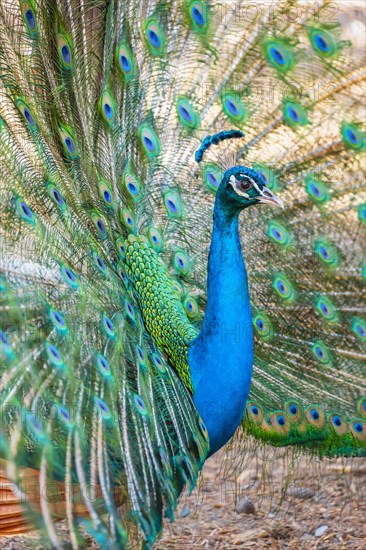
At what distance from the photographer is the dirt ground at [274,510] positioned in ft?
9.18

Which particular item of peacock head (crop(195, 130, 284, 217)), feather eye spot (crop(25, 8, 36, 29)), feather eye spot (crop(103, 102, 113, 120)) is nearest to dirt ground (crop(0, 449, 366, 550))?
peacock head (crop(195, 130, 284, 217))

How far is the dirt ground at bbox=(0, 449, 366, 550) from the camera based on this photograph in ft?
9.18

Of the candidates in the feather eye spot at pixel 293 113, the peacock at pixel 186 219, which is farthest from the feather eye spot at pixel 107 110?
the feather eye spot at pixel 293 113

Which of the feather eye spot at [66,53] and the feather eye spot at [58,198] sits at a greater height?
the feather eye spot at [66,53]

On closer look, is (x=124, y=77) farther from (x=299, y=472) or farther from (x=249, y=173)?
(x=299, y=472)

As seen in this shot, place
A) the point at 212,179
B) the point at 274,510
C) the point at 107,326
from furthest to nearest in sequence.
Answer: the point at 274,510 → the point at 212,179 → the point at 107,326

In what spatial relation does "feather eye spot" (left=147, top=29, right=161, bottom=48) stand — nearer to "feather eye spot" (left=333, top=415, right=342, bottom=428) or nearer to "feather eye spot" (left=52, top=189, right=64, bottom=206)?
"feather eye spot" (left=52, top=189, right=64, bottom=206)

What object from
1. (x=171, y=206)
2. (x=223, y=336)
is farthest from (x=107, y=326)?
(x=171, y=206)

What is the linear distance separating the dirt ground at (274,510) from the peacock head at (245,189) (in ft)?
3.19

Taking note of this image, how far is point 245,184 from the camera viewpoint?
2.18 metres

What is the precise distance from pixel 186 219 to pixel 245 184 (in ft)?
1.53

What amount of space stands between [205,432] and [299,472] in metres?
0.86

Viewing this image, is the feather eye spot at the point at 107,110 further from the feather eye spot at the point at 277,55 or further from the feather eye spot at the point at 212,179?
the feather eye spot at the point at 277,55

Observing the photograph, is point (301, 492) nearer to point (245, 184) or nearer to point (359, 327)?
point (359, 327)
